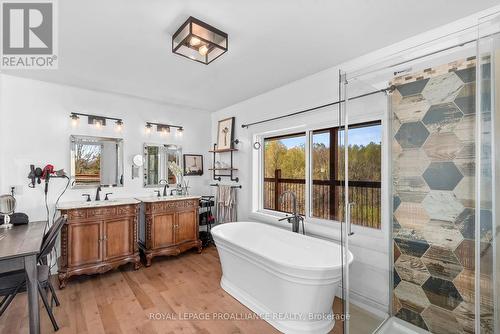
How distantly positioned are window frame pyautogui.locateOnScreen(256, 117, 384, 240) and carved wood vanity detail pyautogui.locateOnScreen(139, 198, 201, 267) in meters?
1.03

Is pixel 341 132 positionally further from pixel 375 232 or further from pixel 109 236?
pixel 109 236

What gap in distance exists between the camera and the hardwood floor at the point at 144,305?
2.00 m

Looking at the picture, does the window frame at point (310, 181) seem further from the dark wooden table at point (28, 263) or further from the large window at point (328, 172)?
the dark wooden table at point (28, 263)

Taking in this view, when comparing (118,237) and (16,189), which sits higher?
(16,189)

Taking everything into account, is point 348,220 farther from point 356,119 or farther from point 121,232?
point 121,232

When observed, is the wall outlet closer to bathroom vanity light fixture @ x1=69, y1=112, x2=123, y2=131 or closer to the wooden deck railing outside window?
bathroom vanity light fixture @ x1=69, y1=112, x2=123, y2=131

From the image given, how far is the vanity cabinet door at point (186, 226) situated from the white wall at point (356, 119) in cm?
91

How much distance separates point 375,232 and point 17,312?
3.58 meters

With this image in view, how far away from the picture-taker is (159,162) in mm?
3945

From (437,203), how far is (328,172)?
1.12 m

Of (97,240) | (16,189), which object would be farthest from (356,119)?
(16,189)

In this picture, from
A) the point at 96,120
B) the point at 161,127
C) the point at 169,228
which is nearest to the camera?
the point at 96,120


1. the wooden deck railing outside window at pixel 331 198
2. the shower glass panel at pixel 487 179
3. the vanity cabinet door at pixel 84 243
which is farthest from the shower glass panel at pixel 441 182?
the vanity cabinet door at pixel 84 243

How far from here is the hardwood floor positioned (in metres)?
2.00
